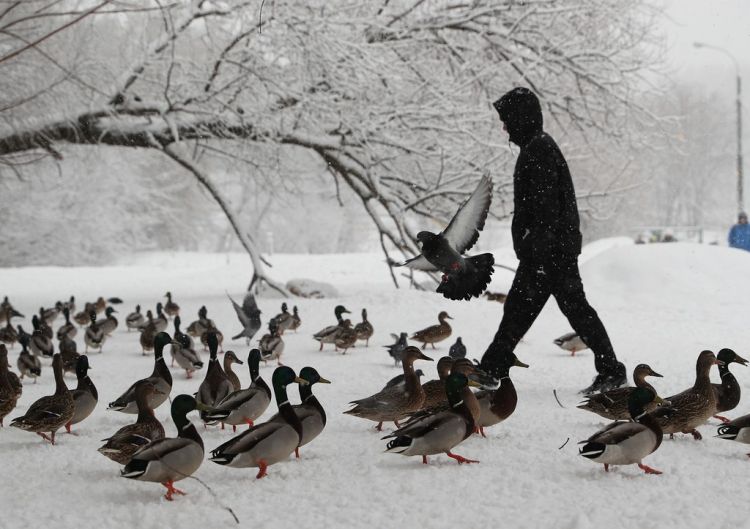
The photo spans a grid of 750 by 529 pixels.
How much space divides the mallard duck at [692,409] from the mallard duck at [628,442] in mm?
691

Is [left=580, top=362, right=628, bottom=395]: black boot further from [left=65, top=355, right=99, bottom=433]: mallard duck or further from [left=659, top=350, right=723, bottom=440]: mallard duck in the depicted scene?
[left=65, top=355, right=99, bottom=433]: mallard duck

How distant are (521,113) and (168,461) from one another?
420 cm

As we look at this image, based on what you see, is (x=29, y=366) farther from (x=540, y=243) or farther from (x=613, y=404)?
(x=613, y=404)

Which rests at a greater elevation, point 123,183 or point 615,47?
point 615,47

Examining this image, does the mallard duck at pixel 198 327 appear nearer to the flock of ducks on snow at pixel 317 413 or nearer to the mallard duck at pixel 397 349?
the mallard duck at pixel 397 349

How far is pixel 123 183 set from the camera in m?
37.6

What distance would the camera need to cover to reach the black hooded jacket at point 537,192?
6.71 meters

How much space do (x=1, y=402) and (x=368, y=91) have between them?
31.9 feet

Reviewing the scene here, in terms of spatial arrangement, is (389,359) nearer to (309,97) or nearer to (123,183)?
(309,97)

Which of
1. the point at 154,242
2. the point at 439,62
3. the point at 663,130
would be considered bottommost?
the point at 154,242

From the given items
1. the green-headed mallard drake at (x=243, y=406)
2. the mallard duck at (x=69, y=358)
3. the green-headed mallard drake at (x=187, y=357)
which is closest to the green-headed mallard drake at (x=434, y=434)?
the green-headed mallard drake at (x=243, y=406)

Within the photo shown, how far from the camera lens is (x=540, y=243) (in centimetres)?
673

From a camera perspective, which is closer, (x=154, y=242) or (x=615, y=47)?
(x=615, y=47)

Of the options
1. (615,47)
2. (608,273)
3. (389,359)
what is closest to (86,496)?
(389,359)
